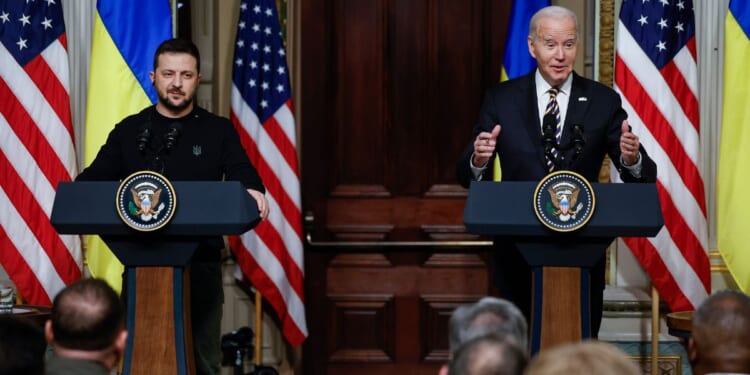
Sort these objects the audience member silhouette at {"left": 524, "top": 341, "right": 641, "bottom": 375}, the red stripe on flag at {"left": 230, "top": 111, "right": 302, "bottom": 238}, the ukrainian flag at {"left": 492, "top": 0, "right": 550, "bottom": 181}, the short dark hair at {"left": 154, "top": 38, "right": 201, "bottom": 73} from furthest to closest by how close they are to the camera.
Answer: the red stripe on flag at {"left": 230, "top": 111, "right": 302, "bottom": 238} → the ukrainian flag at {"left": 492, "top": 0, "right": 550, "bottom": 181} → the short dark hair at {"left": 154, "top": 38, "right": 201, "bottom": 73} → the audience member silhouette at {"left": 524, "top": 341, "right": 641, "bottom": 375}

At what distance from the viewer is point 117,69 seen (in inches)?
243

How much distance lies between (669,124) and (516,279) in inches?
75.1

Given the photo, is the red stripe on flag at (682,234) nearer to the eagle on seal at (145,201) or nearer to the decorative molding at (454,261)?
the decorative molding at (454,261)

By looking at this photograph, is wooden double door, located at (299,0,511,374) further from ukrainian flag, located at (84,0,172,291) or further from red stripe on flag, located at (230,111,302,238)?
ukrainian flag, located at (84,0,172,291)

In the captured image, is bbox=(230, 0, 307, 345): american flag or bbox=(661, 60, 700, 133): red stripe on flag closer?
bbox=(661, 60, 700, 133): red stripe on flag

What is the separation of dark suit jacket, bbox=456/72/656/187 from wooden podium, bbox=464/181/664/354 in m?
0.39

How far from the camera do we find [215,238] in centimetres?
465

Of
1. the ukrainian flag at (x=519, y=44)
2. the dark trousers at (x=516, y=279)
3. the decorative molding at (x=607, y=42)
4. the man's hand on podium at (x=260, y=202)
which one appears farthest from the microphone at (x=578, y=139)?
the decorative molding at (x=607, y=42)

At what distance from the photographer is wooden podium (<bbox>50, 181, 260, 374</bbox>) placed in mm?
4312

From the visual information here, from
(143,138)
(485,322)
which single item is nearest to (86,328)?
(485,322)

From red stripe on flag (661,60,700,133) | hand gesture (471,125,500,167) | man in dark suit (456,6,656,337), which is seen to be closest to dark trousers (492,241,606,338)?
man in dark suit (456,6,656,337)

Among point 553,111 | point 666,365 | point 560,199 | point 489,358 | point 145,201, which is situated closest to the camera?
point 489,358

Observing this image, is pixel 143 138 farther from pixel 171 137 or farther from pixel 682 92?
pixel 682 92

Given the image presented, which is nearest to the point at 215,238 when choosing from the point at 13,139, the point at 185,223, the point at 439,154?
the point at 185,223
